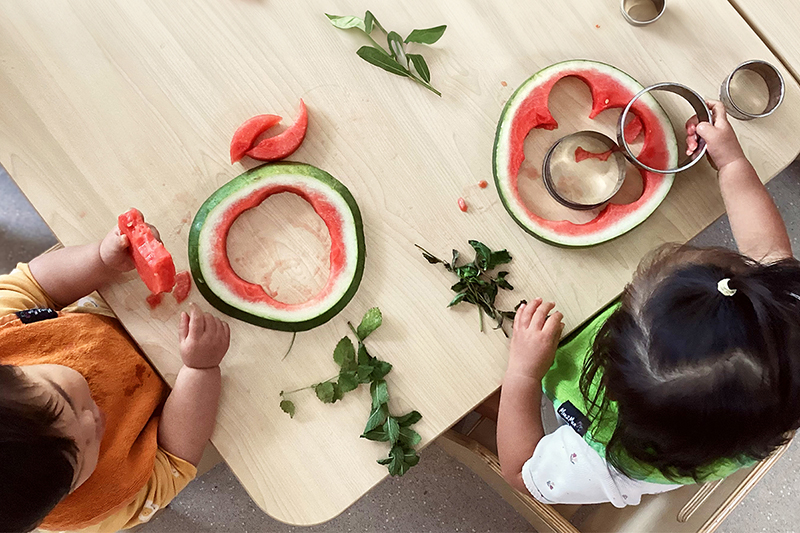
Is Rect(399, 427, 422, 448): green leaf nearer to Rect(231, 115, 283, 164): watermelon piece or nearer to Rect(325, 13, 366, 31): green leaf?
Rect(231, 115, 283, 164): watermelon piece

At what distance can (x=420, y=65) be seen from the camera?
931 millimetres

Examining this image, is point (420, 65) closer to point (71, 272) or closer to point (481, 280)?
point (481, 280)

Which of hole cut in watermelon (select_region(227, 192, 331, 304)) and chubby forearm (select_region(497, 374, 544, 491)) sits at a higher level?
hole cut in watermelon (select_region(227, 192, 331, 304))

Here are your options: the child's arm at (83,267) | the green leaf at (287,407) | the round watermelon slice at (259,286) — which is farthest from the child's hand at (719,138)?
the child's arm at (83,267)

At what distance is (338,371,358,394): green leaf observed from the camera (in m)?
0.86

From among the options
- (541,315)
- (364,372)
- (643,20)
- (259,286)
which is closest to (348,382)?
(364,372)

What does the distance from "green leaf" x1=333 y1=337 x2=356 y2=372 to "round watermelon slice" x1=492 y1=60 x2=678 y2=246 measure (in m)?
0.33

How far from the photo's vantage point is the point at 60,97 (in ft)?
2.92

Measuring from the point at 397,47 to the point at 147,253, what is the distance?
20.0 inches

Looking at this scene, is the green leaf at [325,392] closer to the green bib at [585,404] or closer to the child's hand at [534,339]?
the child's hand at [534,339]

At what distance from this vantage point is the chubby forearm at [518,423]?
0.90 metres

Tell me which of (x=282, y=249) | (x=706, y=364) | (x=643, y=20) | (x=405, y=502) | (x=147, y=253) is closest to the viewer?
(x=706, y=364)

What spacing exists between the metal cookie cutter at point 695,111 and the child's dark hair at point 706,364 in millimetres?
203

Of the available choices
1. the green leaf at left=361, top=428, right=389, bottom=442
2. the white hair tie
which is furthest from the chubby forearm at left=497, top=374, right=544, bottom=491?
the white hair tie
